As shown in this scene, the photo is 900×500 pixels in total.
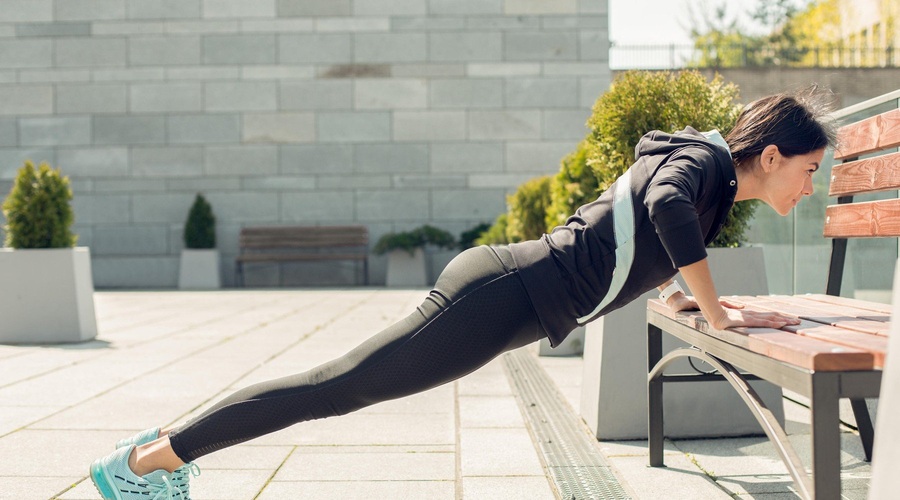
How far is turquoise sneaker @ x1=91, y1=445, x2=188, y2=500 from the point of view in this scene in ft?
8.33

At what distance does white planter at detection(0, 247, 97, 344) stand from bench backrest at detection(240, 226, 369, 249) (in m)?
7.33

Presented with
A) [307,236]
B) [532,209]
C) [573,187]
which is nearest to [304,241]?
[307,236]

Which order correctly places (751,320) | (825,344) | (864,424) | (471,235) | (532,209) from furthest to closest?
(471,235)
(532,209)
(864,424)
(751,320)
(825,344)

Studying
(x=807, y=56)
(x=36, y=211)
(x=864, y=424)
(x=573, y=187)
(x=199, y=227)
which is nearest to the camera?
(x=864, y=424)

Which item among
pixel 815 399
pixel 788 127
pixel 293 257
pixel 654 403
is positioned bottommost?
pixel 293 257

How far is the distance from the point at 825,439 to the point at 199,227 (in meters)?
13.8

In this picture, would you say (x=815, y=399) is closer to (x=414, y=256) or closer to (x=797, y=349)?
(x=797, y=349)

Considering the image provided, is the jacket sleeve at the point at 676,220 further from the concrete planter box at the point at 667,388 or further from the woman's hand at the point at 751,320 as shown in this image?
the concrete planter box at the point at 667,388

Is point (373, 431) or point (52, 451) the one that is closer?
point (52, 451)

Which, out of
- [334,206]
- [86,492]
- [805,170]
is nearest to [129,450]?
[86,492]

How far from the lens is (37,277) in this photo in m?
7.30

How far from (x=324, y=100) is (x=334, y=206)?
1922 millimetres

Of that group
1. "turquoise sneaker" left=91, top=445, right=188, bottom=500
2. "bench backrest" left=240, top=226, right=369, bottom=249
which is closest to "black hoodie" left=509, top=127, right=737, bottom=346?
"turquoise sneaker" left=91, top=445, right=188, bottom=500

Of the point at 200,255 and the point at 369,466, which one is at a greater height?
the point at 200,255
